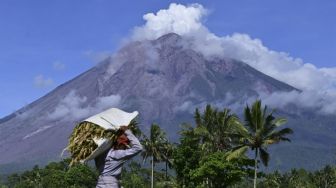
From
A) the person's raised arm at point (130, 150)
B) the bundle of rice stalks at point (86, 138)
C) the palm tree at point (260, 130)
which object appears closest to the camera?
the person's raised arm at point (130, 150)

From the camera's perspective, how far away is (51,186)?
377 feet

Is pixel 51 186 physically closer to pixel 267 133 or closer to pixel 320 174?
pixel 320 174

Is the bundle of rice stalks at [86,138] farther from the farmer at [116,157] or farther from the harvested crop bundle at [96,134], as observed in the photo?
the farmer at [116,157]

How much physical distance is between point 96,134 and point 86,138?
187 mm

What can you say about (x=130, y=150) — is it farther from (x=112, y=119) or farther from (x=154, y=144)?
(x=154, y=144)

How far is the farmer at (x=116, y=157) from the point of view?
9570 millimetres

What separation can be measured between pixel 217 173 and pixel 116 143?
51805mm

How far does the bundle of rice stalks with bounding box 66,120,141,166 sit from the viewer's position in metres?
9.77

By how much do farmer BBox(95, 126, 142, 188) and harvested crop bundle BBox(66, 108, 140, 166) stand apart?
0.09 metres

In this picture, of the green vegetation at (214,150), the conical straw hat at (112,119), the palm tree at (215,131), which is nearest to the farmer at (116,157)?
the conical straw hat at (112,119)

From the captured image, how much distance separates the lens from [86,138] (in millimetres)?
9875

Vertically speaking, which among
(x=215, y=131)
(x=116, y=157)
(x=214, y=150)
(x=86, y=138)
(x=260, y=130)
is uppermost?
(x=215, y=131)

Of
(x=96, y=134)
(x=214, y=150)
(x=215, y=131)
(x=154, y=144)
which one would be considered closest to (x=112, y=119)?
(x=96, y=134)

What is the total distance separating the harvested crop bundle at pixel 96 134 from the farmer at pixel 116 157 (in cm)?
9
